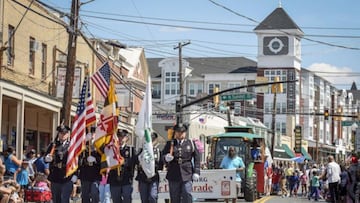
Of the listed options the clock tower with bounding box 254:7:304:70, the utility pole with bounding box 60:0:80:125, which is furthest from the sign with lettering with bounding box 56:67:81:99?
the clock tower with bounding box 254:7:304:70

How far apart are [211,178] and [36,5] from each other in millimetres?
13845

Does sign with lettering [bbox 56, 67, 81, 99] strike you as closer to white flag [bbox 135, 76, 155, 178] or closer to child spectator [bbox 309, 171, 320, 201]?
child spectator [bbox 309, 171, 320, 201]

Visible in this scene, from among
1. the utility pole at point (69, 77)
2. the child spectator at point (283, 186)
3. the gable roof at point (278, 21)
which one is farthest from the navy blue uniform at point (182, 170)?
the gable roof at point (278, 21)

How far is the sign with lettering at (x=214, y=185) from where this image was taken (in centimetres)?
2181

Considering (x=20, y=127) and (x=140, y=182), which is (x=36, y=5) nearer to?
(x=20, y=127)

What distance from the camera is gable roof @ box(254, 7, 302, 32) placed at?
102537 millimetres

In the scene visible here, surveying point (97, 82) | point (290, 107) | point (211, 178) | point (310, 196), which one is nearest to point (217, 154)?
point (211, 178)

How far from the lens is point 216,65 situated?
4318 inches

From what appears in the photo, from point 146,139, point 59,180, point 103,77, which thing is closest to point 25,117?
point 103,77

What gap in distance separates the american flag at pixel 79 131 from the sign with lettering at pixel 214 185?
5.74 metres

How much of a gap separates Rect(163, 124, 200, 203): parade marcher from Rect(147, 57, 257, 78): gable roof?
9048cm

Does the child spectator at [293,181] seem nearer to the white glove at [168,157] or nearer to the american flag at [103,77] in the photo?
the american flag at [103,77]

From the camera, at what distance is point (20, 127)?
1094 inches

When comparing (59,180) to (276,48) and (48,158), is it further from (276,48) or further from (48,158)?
(276,48)
